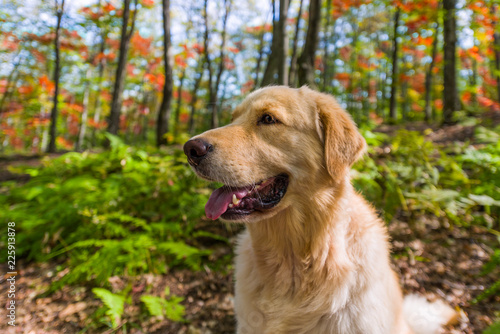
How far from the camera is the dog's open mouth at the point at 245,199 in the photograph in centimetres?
204

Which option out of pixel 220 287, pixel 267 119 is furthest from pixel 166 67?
pixel 267 119

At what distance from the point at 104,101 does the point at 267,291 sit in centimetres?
2699

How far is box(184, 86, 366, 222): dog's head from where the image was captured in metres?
1.95

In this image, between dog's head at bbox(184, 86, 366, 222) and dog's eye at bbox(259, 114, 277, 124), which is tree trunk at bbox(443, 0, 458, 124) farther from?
dog's eye at bbox(259, 114, 277, 124)

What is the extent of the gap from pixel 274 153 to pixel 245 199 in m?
0.42

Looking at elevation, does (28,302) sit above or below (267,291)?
below

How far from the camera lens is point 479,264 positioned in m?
Answer: 3.46

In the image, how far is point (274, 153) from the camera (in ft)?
6.97

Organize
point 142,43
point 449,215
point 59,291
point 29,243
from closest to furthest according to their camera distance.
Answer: point 59,291 < point 449,215 < point 29,243 < point 142,43

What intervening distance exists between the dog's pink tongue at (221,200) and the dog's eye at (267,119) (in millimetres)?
617

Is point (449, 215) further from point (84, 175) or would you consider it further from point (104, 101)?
point (104, 101)

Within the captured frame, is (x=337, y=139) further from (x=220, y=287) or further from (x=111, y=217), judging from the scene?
(x=111, y=217)

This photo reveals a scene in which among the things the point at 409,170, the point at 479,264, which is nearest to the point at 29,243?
the point at 409,170

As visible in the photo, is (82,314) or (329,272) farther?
(82,314)
